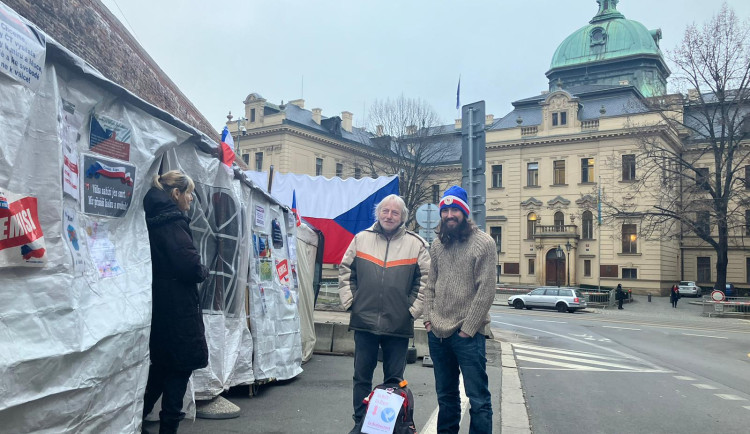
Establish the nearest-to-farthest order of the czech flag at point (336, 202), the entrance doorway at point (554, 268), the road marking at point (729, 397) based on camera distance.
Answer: the road marking at point (729, 397) → the czech flag at point (336, 202) → the entrance doorway at point (554, 268)

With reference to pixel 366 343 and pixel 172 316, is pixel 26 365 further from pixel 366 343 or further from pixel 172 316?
pixel 366 343

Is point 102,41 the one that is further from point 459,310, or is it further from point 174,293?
point 459,310

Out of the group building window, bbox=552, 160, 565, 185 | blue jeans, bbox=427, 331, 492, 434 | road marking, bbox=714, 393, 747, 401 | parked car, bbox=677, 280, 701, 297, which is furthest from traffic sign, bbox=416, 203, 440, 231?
parked car, bbox=677, 280, 701, 297

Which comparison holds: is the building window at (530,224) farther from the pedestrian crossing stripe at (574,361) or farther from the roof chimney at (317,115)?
the pedestrian crossing stripe at (574,361)

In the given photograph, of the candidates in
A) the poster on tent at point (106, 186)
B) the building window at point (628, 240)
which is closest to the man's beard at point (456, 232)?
the poster on tent at point (106, 186)

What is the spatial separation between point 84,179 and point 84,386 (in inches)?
48.4

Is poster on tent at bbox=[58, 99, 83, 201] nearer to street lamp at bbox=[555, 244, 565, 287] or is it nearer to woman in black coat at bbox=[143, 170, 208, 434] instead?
woman in black coat at bbox=[143, 170, 208, 434]

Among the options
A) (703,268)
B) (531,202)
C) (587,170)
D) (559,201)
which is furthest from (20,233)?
(703,268)

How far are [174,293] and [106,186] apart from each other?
2.73 feet

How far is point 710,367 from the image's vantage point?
1180cm

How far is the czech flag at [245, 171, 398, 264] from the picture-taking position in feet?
43.2

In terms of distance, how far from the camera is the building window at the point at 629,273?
50191mm

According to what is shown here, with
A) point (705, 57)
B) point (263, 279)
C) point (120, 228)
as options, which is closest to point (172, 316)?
point (120, 228)

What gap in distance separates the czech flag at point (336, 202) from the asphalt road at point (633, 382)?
171 inches
